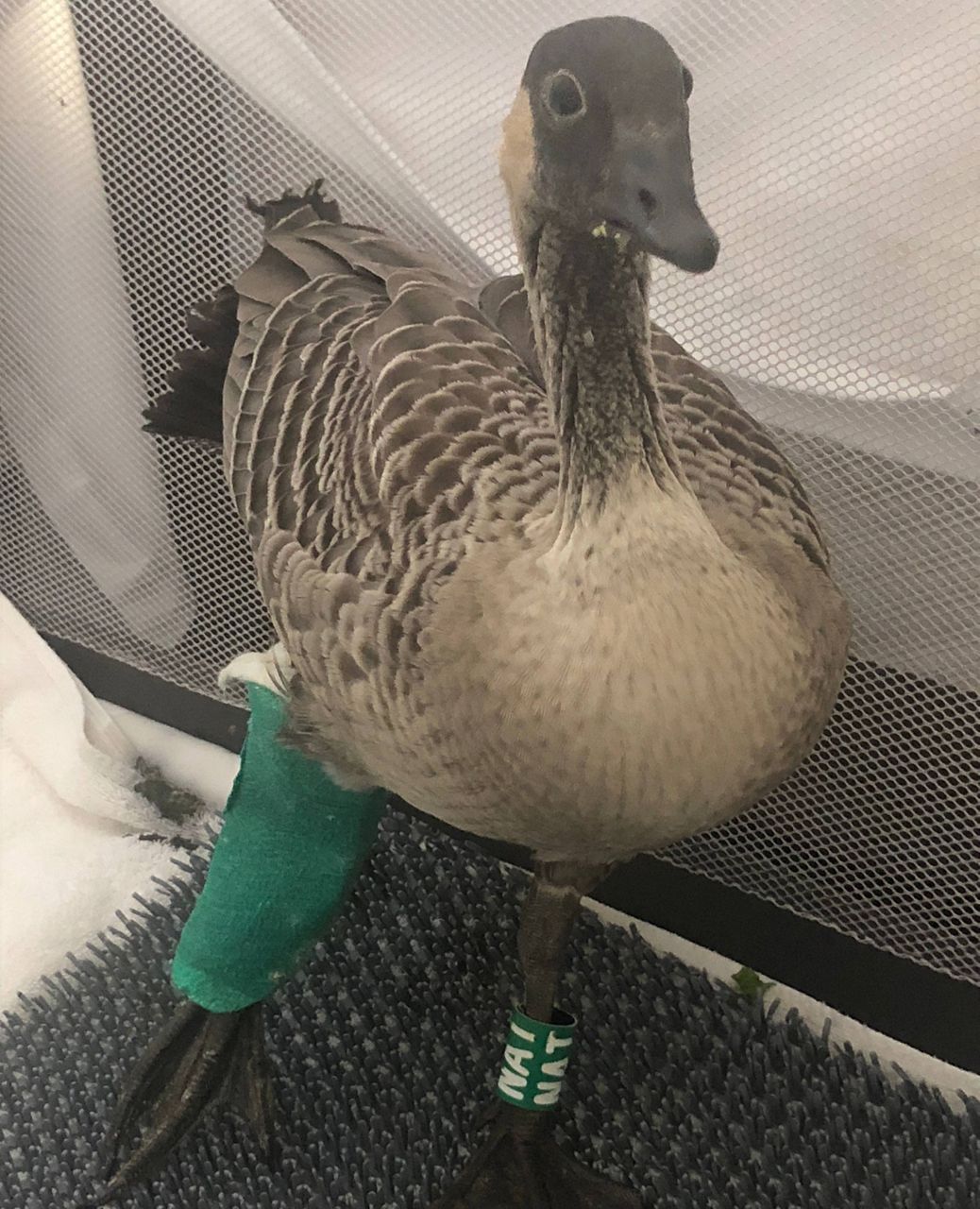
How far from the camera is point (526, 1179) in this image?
688mm

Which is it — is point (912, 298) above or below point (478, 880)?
above

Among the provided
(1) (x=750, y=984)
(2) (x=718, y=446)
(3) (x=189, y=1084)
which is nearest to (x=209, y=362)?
(2) (x=718, y=446)

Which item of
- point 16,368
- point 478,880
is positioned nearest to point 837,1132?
point 478,880

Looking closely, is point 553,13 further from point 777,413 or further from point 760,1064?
point 760,1064

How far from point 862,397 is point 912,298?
6 centimetres

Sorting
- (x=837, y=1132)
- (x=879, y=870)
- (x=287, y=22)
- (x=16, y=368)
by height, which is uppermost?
(x=287, y=22)

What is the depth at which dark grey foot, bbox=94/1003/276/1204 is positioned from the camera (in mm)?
718

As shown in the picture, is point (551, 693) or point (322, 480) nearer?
point (551, 693)

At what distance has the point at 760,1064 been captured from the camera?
29.8 inches

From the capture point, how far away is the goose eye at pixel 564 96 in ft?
1.24

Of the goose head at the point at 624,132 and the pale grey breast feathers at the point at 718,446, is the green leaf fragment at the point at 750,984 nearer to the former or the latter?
the pale grey breast feathers at the point at 718,446

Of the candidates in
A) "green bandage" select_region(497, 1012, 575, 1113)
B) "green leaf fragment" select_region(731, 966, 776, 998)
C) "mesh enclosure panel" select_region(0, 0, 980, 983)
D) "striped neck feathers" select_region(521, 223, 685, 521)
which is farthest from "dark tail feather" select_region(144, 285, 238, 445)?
"green leaf fragment" select_region(731, 966, 776, 998)

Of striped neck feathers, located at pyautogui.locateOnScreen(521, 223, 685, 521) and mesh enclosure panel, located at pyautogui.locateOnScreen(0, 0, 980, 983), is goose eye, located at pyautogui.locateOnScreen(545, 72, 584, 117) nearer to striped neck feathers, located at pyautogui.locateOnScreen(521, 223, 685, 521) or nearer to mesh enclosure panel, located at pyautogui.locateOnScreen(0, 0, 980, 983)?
striped neck feathers, located at pyautogui.locateOnScreen(521, 223, 685, 521)

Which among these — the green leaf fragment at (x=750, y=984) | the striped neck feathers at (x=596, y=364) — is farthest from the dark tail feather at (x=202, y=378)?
the green leaf fragment at (x=750, y=984)
